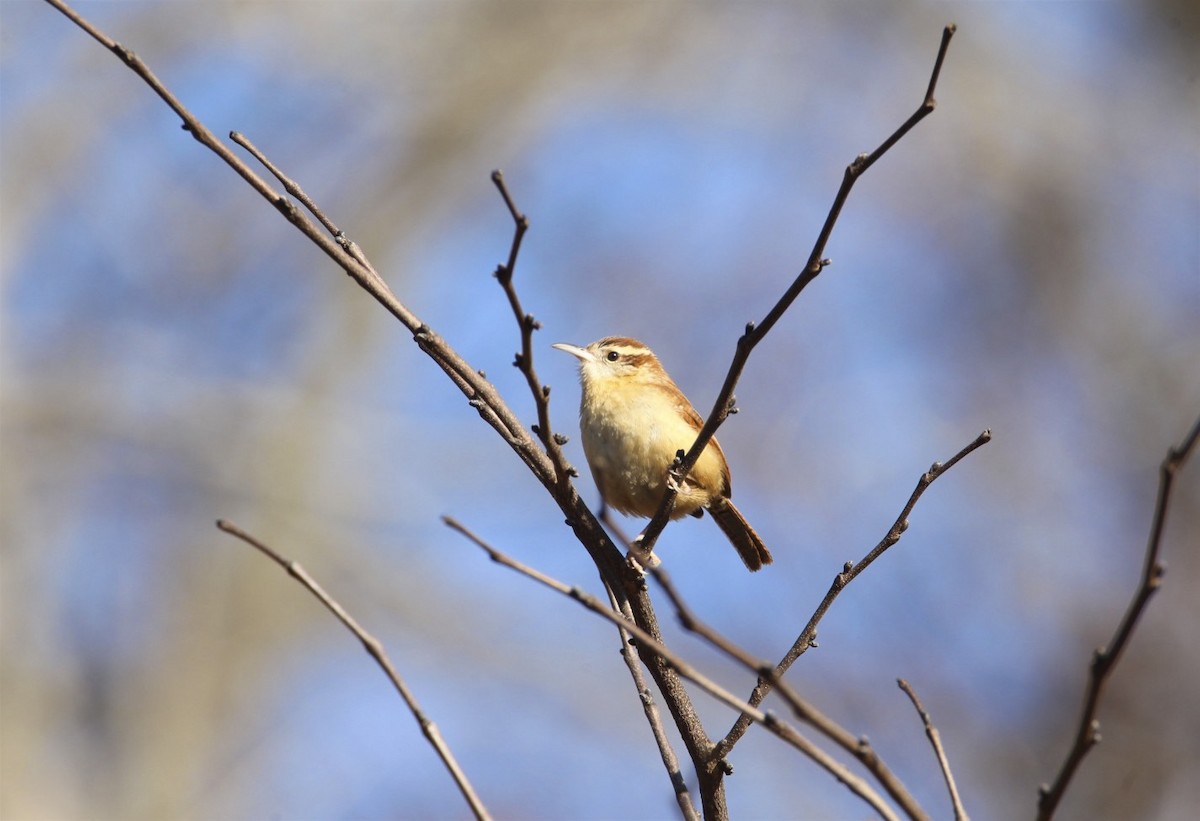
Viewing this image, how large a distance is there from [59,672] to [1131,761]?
11.7 meters

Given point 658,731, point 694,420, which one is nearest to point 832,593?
point 658,731

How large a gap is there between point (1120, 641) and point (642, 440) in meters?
3.29

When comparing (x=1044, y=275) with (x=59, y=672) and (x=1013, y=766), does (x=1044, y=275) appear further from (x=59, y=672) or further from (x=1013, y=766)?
(x=59, y=672)

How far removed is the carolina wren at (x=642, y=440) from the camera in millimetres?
4840

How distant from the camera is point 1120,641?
5.20ft

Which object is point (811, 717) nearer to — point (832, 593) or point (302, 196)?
point (832, 593)

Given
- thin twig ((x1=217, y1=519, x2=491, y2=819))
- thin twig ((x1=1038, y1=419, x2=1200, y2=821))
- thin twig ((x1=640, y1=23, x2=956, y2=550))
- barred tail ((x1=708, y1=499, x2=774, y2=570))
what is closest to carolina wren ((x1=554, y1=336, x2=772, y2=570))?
barred tail ((x1=708, y1=499, x2=774, y2=570))

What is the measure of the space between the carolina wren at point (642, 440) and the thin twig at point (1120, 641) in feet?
Result: 9.32

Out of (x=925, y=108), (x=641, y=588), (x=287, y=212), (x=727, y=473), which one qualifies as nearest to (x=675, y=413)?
(x=727, y=473)

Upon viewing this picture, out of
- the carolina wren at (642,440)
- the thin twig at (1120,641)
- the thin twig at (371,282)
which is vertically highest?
the carolina wren at (642,440)

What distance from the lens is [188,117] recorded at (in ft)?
8.32

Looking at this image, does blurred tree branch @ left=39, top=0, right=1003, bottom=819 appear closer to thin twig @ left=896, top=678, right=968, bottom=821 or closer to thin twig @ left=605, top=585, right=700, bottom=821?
thin twig @ left=605, top=585, right=700, bottom=821

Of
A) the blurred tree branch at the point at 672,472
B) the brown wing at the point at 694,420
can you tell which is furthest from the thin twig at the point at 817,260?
the brown wing at the point at 694,420

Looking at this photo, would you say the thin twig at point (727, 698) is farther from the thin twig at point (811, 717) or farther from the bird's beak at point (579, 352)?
the bird's beak at point (579, 352)
